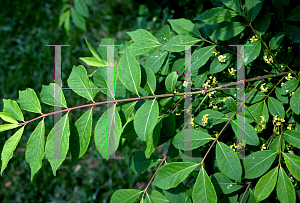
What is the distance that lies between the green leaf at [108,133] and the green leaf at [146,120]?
7 centimetres

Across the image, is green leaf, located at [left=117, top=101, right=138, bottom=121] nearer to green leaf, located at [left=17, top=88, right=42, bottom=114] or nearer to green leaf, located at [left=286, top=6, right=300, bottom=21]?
green leaf, located at [left=17, top=88, right=42, bottom=114]

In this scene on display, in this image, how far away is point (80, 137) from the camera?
921 millimetres

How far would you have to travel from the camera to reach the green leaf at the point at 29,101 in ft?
3.15

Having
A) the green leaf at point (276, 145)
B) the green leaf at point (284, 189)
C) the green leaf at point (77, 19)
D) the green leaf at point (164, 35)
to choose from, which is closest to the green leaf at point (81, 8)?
the green leaf at point (77, 19)

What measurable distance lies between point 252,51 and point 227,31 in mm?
134

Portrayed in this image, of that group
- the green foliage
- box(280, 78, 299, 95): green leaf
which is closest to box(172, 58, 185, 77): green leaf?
the green foliage

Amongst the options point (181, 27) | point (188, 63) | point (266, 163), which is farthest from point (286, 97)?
point (181, 27)

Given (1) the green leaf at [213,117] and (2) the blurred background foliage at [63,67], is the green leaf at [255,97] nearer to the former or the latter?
(1) the green leaf at [213,117]

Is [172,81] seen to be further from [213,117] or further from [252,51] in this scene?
[252,51]

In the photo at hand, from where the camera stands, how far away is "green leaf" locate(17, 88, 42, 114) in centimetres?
96

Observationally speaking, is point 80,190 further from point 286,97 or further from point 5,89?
point 286,97

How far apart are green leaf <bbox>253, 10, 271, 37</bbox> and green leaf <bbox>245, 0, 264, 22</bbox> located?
48 millimetres

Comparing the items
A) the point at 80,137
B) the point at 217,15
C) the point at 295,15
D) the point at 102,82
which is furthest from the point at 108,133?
the point at 295,15

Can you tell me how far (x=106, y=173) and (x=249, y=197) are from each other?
190 cm
